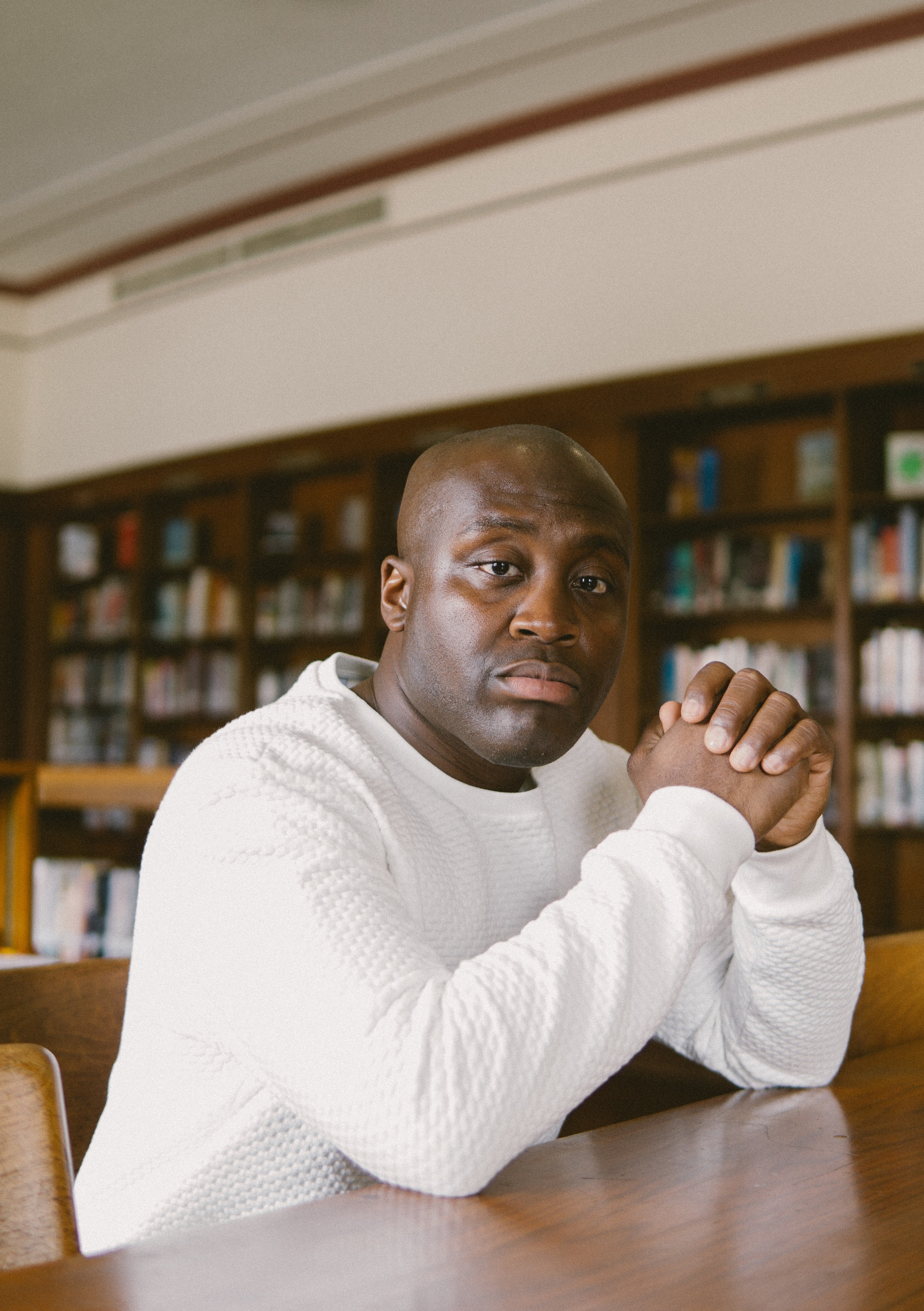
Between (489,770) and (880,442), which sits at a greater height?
(880,442)

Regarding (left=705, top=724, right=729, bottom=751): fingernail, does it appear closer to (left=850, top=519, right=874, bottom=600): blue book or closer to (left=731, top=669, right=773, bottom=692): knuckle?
(left=731, top=669, right=773, bottom=692): knuckle

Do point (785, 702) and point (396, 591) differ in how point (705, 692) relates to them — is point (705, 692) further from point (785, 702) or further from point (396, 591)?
point (396, 591)

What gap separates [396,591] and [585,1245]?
68 centimetres

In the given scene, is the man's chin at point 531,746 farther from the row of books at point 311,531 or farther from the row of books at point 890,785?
the row of books at point 311,531

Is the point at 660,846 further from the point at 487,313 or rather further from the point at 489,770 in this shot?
the point at 487,313

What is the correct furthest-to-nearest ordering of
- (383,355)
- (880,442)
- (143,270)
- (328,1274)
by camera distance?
(143,270), (383,355), (880,442), (328,1274)

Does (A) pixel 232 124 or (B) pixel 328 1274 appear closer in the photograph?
(B) pixel 328 1274

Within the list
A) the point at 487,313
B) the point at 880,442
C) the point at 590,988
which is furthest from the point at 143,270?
the point at 590,988

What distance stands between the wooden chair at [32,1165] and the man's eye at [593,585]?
23.3 inches

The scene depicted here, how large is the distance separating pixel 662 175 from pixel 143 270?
2.83 meters

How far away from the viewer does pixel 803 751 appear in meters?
1.01

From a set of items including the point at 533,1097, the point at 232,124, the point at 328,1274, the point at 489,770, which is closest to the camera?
the point at 328,1274

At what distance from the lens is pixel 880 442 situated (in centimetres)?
423

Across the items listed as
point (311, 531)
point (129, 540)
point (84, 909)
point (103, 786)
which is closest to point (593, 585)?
point (103, 786)
